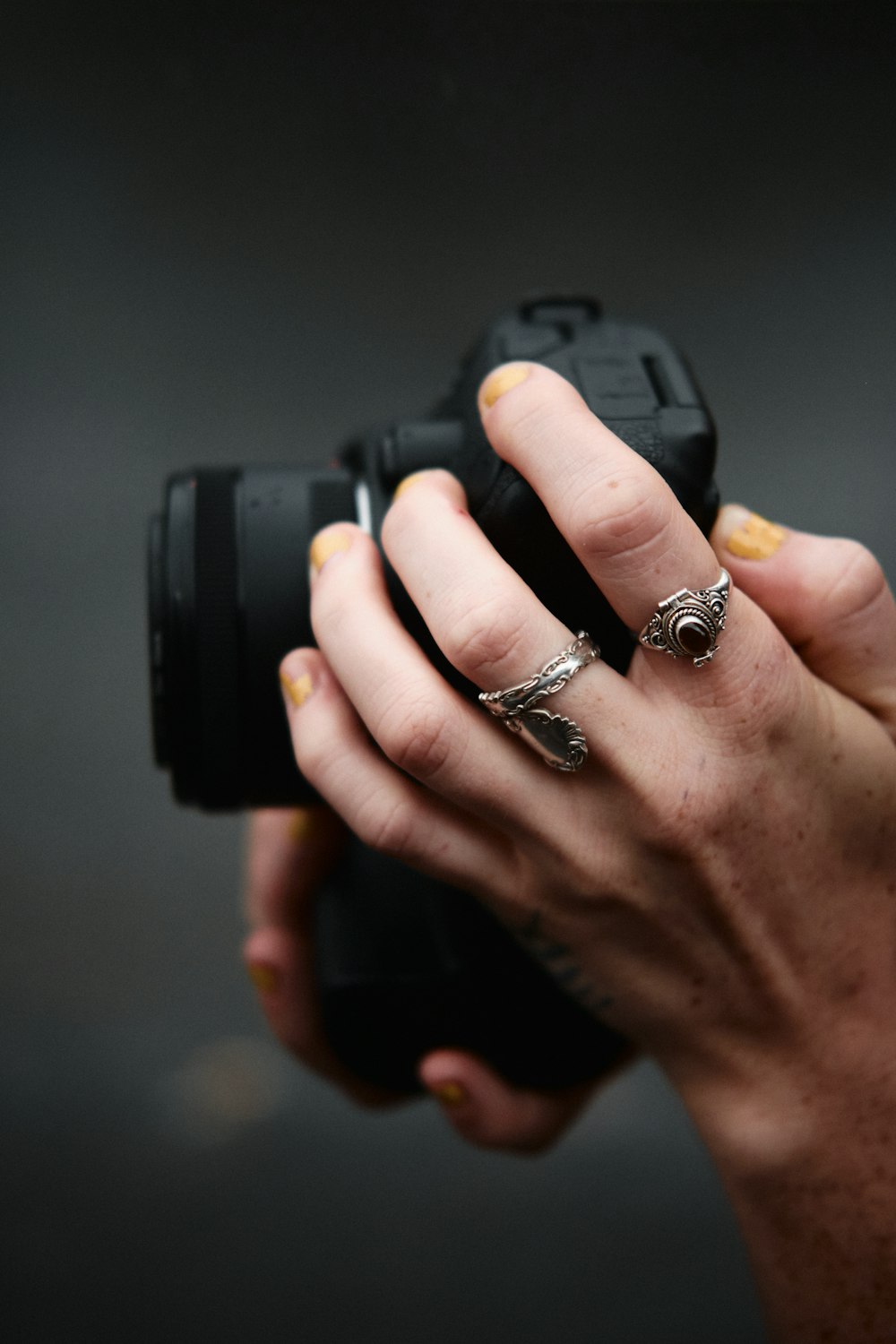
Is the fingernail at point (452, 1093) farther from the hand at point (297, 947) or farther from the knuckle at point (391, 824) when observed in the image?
the knuckle at point (391, 824)

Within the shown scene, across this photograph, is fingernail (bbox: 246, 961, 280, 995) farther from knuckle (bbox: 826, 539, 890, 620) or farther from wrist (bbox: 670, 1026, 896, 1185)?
knuckle (bbox: 826, 539, 890, 620)

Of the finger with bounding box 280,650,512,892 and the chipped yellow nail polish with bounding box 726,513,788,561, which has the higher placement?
the chipped yellow nail polish with bounding box 726,513,788,561

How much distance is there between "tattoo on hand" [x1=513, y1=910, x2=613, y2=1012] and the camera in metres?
0.36

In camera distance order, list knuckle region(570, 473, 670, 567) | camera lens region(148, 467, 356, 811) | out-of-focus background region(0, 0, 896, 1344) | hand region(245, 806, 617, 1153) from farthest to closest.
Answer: out-of-focus background region(0, 0, 896, 1344), hand region(245, 806, 617, 1153), camera lens region(148, 467, 356, 811), knuckle region(570, 473, 670, 567)

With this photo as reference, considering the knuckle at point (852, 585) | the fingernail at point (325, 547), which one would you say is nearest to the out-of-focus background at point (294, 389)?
the knuckle at point (852, 585)

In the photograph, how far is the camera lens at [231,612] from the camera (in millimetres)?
405

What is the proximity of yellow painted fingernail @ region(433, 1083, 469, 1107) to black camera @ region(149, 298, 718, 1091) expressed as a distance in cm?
2

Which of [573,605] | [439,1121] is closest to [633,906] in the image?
[573,605]

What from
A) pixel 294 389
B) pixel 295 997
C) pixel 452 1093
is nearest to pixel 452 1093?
pixel 452 1093

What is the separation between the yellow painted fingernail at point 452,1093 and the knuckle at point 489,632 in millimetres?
302

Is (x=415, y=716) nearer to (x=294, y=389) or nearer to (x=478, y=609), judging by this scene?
(x=478, y=609)

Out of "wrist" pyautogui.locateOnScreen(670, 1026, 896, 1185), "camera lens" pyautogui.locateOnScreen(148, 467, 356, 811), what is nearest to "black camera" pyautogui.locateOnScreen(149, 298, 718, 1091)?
"camera lens" pyautogui.locateOnScreen(148, 467, 356, 811)

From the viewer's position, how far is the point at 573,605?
327 millimetres

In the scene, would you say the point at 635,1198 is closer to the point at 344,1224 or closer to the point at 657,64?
the point at 344,1224
